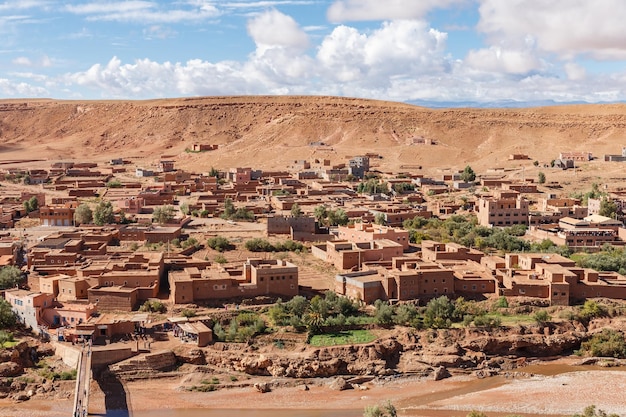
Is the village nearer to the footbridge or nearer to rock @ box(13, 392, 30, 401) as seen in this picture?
the footbridge

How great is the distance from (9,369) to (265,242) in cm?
1696

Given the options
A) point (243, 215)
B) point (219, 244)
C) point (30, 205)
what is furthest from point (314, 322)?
point (30, 205)

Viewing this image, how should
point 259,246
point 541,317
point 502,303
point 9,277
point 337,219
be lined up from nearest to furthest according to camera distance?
point 541,317, point 502,303, point 9,277, point 259,246, point 337,219

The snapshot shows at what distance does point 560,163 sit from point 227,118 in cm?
5276

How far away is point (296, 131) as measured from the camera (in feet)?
329

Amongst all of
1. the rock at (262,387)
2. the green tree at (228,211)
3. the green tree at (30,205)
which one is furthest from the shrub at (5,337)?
the green tree at (30,205)

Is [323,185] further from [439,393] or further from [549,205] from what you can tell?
[439,393]

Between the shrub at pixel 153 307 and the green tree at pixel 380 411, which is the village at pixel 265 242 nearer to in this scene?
the shrub at pixel 153 307

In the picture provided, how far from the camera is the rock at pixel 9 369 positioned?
23438mm

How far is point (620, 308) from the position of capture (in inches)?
1158

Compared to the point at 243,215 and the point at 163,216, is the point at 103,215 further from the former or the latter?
the point at 243,215

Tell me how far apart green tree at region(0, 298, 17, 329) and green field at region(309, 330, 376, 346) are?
10840 mm

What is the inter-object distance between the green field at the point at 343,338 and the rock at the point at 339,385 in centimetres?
204

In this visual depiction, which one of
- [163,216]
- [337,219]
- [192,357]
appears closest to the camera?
[192,357]
